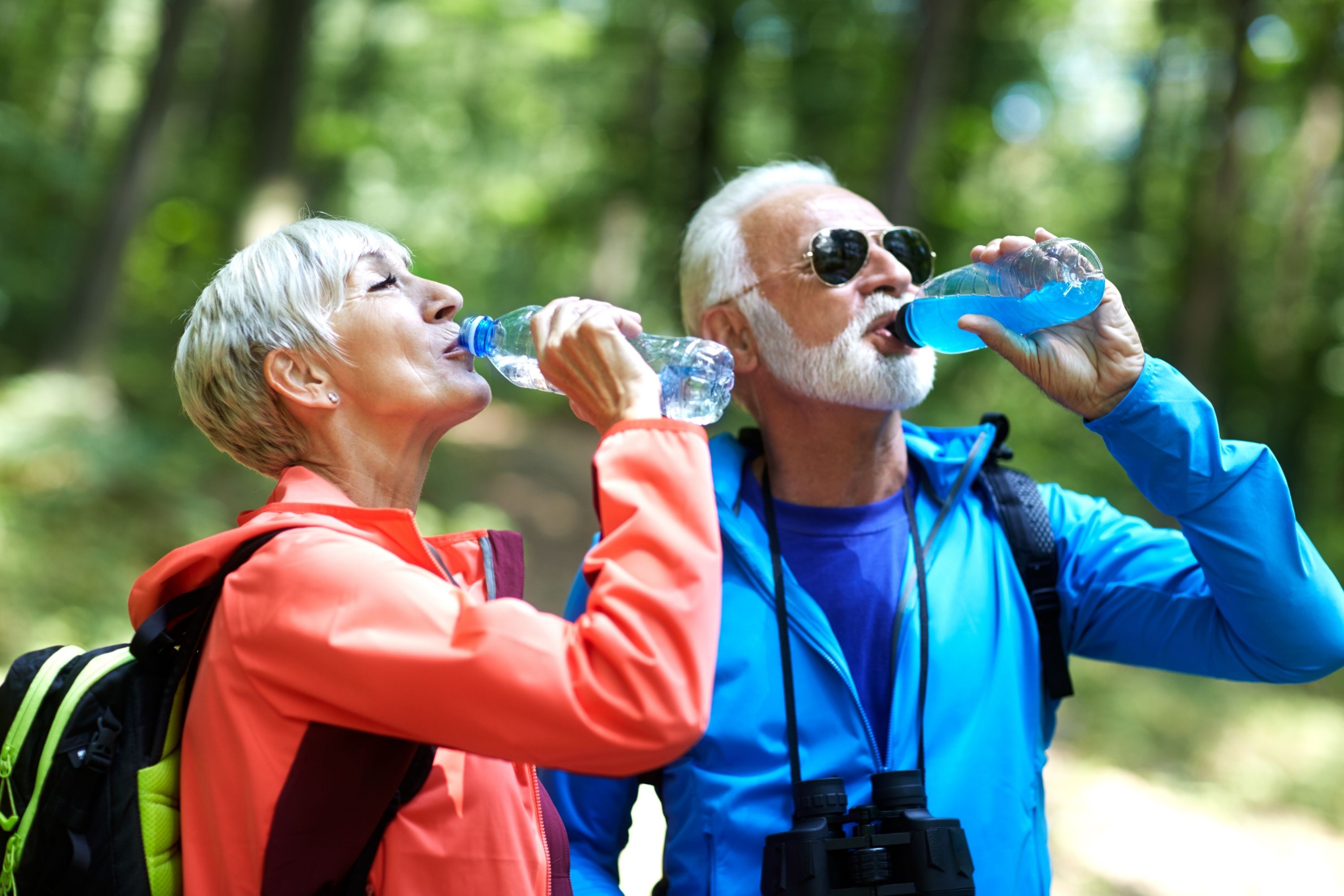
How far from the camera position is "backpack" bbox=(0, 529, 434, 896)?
5.05 feet

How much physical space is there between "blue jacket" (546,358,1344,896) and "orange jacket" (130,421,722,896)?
0.61 m

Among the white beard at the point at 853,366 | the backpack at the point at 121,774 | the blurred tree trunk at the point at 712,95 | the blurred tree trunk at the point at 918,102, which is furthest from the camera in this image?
the blurred tree trunk at the point at 712,95

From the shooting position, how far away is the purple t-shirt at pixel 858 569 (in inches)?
92.5

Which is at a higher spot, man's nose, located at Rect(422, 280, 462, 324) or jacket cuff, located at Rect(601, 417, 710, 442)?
man's nose, located at Rect(422, 280, 462, 324)

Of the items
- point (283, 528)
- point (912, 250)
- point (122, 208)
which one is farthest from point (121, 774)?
point (122, 208)

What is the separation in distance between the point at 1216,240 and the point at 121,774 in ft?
40.5

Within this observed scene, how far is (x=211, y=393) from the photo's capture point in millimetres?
1915

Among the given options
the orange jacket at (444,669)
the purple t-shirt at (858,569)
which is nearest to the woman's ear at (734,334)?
the purple t-shirt at (858,569)

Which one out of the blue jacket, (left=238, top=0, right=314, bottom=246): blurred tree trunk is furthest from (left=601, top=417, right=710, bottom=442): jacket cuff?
(left=238, top=0, right=314, bottom=246): blurred tree trunk

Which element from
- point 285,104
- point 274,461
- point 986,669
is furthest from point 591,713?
point 285,104

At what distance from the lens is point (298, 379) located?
187 cm

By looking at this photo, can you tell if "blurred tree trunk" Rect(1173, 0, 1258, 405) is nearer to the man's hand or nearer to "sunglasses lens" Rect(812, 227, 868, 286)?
"sunglasses lens" Rect(812, 227, 868, 286)

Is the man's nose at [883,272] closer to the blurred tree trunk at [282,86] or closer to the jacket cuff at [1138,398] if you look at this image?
the jacket cuff at [1138,398]

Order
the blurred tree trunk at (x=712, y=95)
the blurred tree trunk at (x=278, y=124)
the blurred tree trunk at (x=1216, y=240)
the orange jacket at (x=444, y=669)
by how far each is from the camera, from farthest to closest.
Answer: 1. the blurred tree trunk at (x=712, y=95)
2. the blurred tree trunk at (x=1216, y=240)
3. the blurred tree trunk at (x=278, y=124)
4. the orange jacket at (x=444, y=669)
